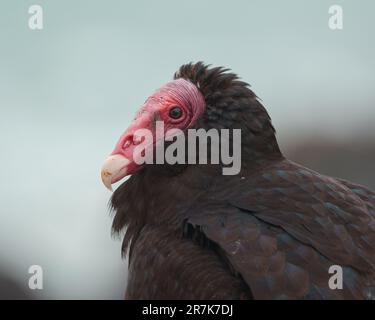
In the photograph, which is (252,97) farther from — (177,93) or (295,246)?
(295,246)

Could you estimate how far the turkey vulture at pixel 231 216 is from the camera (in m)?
5.53

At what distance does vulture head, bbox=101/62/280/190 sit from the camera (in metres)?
6.32

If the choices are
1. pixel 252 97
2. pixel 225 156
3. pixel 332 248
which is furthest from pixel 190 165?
pixel 332 248

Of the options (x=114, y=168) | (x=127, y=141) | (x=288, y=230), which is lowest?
(x=288, y=230)

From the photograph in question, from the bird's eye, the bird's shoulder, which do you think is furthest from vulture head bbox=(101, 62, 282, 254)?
the bird's shoulder

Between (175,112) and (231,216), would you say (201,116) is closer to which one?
(175,112)

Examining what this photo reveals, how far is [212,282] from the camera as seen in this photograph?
5574mm

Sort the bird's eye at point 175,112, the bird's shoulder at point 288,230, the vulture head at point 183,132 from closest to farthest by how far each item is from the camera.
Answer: the bird's shoulder at point 288,230 < the vulture head at point 183,132 < the bird's eye at point 175,112

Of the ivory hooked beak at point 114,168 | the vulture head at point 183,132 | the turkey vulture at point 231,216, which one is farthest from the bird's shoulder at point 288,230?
the ivory hooked beak at point 114,168

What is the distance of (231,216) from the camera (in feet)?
19.3

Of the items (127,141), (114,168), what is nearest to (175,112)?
(127,141)

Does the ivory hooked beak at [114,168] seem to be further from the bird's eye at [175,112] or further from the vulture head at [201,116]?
the bird's eye at [175,112]

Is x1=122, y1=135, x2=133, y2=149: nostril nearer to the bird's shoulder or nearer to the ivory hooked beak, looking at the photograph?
the ivory hooked beak

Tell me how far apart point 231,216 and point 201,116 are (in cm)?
82
